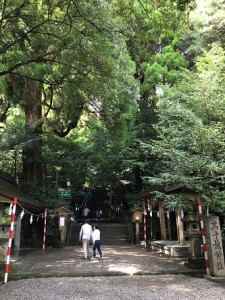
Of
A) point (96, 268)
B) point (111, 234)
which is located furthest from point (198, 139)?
point (111, 234)

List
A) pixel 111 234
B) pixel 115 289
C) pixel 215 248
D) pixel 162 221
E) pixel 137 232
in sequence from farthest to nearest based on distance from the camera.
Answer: pixel 111 234, pixel 137 232, pixel 162 221, pixel 215 248, pixel 115 289

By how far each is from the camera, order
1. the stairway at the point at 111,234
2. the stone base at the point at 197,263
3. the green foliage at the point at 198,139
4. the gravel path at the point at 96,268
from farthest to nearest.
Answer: the stairway at the point at 111,234 → the stone base at the point at 197,263 → the green foliage at the point at 198,139 → the gravel path at the point at 96,268

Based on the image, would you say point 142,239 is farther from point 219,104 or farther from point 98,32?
point 98,32

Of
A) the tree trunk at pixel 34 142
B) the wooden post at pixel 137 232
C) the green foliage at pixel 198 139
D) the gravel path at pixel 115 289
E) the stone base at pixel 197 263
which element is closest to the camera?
the gravel path at pixel 115 289

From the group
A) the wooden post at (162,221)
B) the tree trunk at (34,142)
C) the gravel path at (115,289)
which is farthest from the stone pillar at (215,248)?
the tree trunk at (34,142)

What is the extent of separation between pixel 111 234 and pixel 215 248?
13310 millimetres

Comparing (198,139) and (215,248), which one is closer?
(215,248)

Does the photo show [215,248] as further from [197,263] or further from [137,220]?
[137,220]

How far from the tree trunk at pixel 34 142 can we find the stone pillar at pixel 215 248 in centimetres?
1130

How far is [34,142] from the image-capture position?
16672mm

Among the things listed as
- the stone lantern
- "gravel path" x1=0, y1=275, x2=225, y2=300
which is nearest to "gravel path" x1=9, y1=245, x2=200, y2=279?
"gravel path" x1=0, y1=275, x2=225, y2=300

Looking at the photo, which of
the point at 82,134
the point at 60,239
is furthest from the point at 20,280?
the point at 82,134

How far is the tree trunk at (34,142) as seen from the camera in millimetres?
16953

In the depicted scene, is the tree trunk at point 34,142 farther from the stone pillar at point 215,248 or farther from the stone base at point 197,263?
the stone pillar at point 215,248
